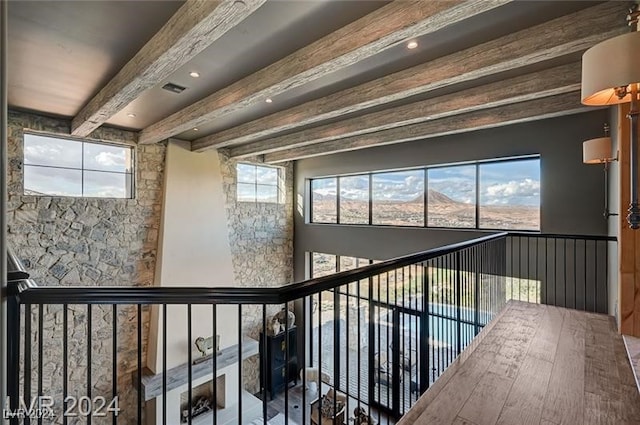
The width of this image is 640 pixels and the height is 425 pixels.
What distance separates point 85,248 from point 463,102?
247 inches

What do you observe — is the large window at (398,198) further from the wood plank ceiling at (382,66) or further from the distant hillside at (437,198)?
the wood plank ceiling at (382,66)

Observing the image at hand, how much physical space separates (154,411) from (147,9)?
6184 mm

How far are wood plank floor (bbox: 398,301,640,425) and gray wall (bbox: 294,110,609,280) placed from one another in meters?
2.24

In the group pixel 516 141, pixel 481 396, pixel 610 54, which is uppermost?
pixel 516 141

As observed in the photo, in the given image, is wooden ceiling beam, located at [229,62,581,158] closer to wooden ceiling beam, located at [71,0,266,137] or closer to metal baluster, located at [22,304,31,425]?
wooden ceiling beam, located at [71,0,266,137]

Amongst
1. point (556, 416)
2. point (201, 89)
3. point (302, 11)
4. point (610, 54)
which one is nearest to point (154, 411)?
point (201, 89)

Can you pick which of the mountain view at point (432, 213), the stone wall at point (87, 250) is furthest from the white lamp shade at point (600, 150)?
the stone wall at point (87, 250)

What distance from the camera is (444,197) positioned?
6.34m

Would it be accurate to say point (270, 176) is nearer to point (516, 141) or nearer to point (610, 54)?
point (516, 141)

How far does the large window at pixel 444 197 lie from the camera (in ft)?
17.6

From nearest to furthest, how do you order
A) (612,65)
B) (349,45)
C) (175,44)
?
1. (612,65)
2. (175,44)
3. (349,45)

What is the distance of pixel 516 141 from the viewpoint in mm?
5234

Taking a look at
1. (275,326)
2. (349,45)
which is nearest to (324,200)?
(275,326)

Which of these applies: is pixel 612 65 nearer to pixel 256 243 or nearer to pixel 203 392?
pixel 256 243
